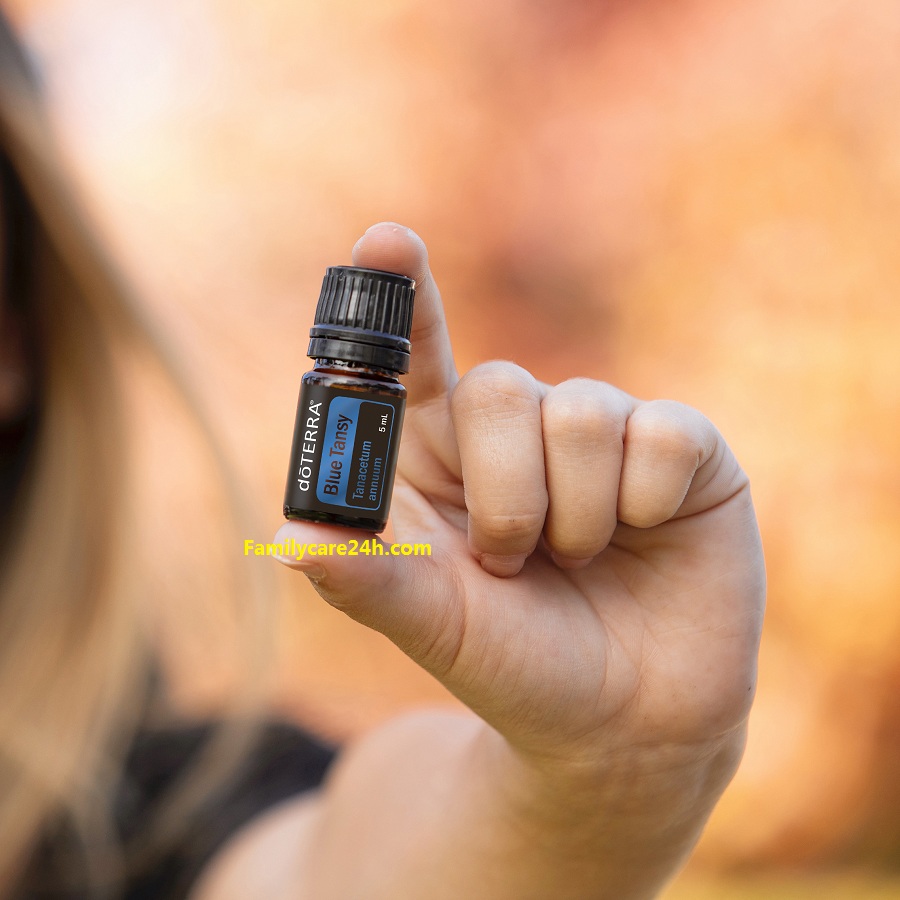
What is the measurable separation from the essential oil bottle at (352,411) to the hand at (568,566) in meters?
0.04

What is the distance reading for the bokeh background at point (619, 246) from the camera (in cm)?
384

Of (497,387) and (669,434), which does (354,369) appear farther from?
(669,434)

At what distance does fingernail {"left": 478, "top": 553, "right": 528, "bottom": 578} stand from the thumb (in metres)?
0.05

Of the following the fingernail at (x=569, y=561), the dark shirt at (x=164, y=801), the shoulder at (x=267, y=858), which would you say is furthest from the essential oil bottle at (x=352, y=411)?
the dark shirt at (x=164, y=801)

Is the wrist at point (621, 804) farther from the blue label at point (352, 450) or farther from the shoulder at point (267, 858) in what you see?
the shoulder at point (267, 858)

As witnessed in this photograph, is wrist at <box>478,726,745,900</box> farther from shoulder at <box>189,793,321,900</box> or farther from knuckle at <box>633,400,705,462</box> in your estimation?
shoulder at <box>189,793,321,900</box>

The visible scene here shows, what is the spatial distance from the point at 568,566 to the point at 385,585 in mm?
302

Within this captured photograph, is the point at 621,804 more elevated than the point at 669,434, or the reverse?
the point at 669,434

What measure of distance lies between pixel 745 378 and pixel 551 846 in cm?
305

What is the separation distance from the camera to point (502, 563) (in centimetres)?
108

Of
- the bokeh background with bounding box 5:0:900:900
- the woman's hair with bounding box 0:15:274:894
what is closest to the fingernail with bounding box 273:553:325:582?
the woman's hair with bounding box 0:15:274:894

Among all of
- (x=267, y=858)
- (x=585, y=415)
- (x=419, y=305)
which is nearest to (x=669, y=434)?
(x=585, y=415)

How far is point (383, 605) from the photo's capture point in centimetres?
96

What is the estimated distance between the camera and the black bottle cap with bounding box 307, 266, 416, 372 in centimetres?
101
